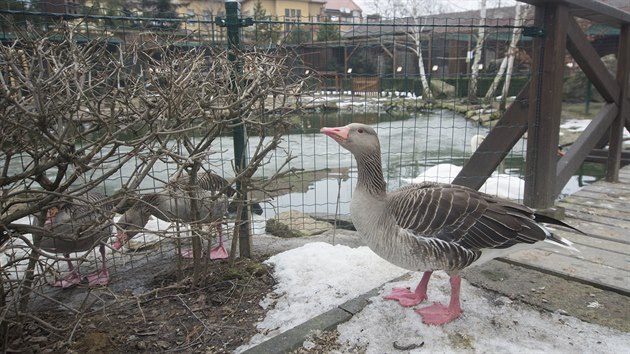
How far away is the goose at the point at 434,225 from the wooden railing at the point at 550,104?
1997 mm

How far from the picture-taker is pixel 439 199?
2570mm

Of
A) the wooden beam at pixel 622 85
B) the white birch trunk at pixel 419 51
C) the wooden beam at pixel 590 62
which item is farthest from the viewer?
the wooden beam at pixel 622 85

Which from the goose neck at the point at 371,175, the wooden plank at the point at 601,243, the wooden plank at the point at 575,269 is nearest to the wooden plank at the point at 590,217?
the wooden plank at the point at 601,243

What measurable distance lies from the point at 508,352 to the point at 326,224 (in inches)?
124

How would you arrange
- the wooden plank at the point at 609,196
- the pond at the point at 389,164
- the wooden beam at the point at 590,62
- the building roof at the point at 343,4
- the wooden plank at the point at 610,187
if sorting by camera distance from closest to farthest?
the wooden beam at the point at 590,62
the wooden plank at the point at 609,196
the wooden plank at the point at 610,187
the pond at the point at 389,164
the building roof at the point at 343,4

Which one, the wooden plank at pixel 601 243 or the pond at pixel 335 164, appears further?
the pond at pixel 335 164

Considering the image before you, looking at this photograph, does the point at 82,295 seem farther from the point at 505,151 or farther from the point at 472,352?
the point at 505,151

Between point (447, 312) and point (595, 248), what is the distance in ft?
6.15

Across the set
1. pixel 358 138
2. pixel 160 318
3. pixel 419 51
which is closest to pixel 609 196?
pixel 358 138

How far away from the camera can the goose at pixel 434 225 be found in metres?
2.47

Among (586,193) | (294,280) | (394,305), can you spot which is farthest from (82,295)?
(586,193)

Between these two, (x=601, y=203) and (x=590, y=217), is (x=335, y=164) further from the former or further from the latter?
(x=590, y=217)

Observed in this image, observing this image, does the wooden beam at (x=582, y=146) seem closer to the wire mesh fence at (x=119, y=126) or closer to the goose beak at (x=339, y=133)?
the wire mesh fence at (x=119, y=126)

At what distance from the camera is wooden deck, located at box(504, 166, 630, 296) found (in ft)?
10.1
